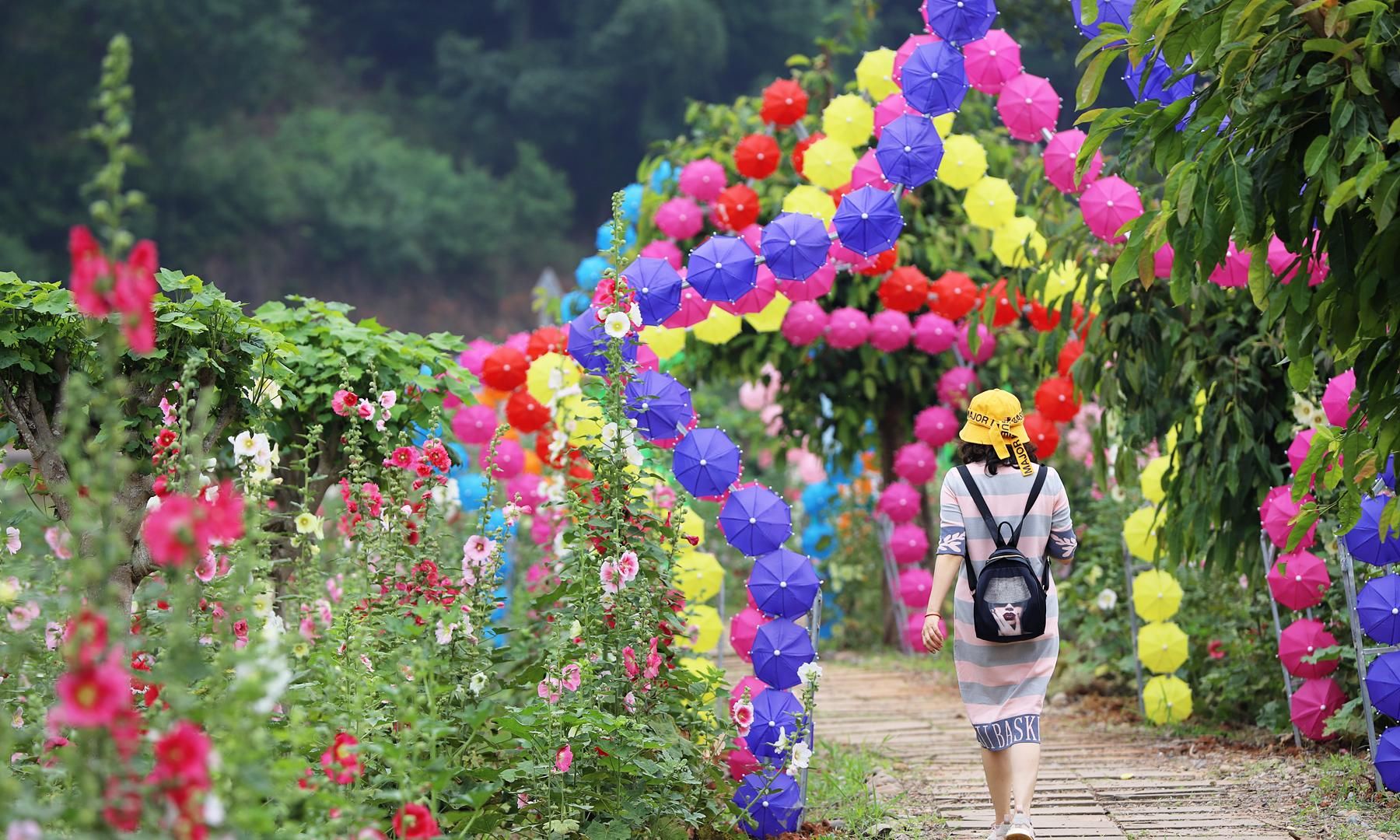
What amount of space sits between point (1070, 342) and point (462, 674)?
A: 3.67m

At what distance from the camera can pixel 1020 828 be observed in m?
3.27

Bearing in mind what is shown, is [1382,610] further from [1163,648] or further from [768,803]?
[768,803]

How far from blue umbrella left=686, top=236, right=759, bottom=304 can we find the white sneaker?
6.39 feet

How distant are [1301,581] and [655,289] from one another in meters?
2.30

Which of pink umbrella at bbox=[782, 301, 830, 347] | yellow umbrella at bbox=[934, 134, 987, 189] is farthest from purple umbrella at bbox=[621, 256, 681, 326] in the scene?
pink umbrella at bbox=[782, 301, 830, 347]

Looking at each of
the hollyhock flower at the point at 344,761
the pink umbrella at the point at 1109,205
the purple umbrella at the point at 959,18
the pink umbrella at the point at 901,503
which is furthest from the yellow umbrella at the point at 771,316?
the hollyhock flower at the point at 344,761

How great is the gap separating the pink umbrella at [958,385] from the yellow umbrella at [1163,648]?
2220mm

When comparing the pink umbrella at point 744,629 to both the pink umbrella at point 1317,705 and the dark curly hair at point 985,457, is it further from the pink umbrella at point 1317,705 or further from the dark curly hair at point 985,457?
the pink umbrella at point 1317,705

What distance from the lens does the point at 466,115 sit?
27984 mm

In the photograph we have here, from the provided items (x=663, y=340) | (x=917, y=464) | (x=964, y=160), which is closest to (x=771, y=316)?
(x=663, y=340)

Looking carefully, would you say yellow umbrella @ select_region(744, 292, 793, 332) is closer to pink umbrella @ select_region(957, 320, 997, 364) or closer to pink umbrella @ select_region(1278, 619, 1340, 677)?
pink umbrella @ select_region(957, 320, 997, 364)

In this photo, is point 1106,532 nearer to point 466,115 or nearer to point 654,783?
point 654,783

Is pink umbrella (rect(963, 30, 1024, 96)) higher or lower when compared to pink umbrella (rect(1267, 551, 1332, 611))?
higher

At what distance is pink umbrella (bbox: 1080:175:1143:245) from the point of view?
15.6 ft
